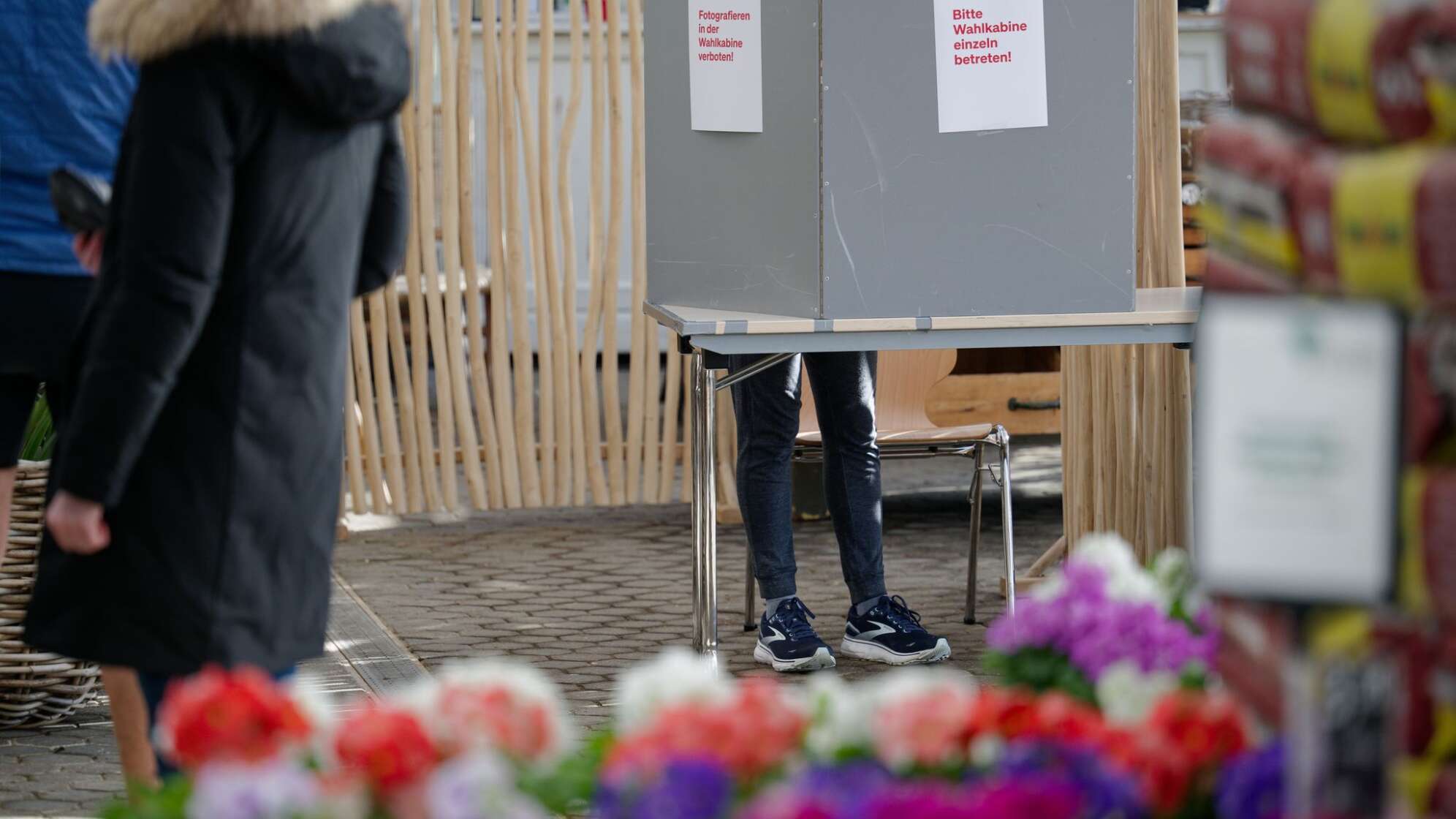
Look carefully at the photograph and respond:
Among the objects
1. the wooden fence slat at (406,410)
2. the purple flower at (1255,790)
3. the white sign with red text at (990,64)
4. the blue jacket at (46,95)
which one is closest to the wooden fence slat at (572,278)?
the wooden fence slat at (406,410)

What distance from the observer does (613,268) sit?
627cm

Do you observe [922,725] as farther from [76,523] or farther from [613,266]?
[613,266]

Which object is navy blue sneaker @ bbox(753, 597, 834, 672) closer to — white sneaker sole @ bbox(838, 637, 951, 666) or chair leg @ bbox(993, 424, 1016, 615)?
white sneaker sole @ bbox(838, 637, 951, 666)

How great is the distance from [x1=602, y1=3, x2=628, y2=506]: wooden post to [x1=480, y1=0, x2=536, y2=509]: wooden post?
31 cm

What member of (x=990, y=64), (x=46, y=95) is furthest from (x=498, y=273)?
(x=46, y=95)

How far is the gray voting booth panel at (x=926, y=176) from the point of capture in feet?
12.0

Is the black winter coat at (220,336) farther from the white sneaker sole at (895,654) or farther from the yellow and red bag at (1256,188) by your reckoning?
the white sneaker sole at (895,654)

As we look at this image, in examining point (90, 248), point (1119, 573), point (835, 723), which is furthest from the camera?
point (90, 248)

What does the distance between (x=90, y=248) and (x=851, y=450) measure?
2258 mm

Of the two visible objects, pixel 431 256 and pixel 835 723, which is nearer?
pixel 835 723

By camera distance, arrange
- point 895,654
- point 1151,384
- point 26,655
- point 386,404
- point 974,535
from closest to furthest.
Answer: point 26,655, point 895,654, point 1151,384, point 974,535, point 386,404

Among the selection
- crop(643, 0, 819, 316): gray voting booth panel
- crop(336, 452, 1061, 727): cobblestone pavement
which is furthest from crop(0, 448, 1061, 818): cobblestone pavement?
crop(643, 0, 819, 316): gray voting booth panel

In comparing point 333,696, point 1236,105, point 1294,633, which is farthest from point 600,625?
point 1294,633

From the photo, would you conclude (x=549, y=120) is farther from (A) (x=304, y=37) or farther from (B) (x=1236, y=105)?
(B) (x=1236, y=105)
